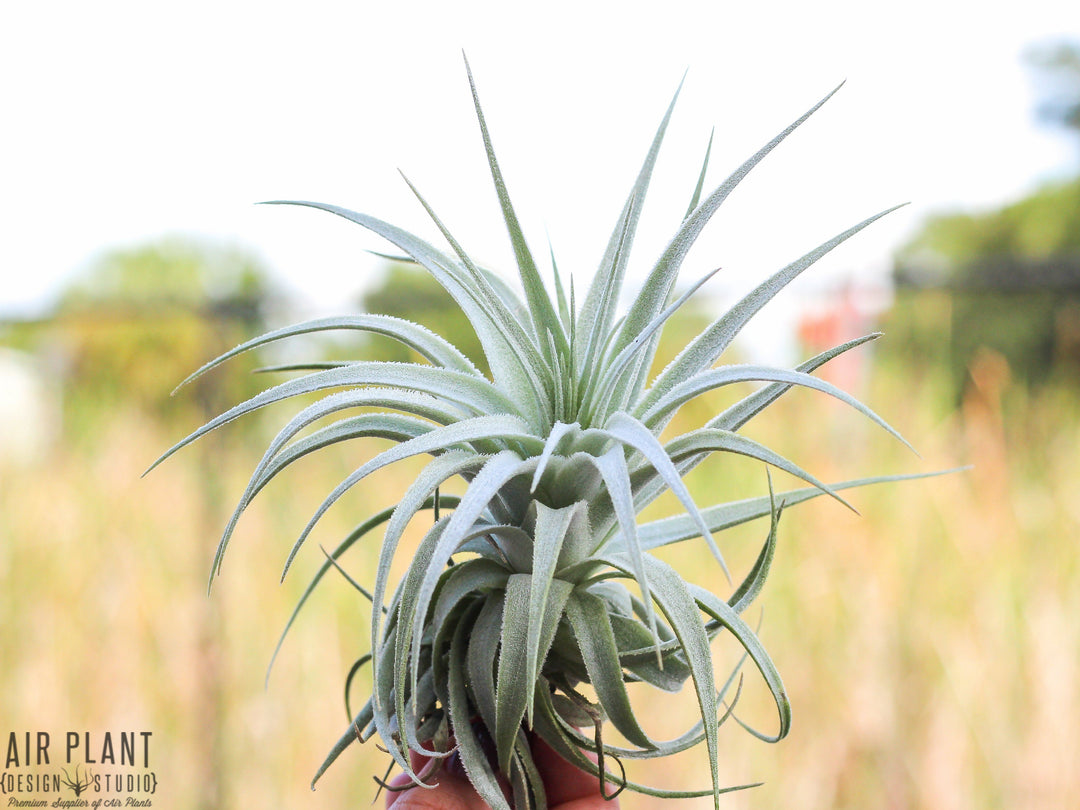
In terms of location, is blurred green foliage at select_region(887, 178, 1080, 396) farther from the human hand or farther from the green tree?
the human hand

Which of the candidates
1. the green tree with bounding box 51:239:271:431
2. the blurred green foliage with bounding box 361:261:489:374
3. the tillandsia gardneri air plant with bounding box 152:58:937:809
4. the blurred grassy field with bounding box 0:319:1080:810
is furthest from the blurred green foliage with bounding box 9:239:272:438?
the blurred green foliage with bounding box 361:261:489:374

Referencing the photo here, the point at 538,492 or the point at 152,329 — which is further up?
the point at 152,329

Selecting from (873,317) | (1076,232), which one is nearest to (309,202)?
(873,317)

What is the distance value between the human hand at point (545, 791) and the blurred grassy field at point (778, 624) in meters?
1.09

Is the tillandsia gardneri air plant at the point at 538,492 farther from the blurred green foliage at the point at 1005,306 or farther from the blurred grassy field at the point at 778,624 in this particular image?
the blurred green foliage at the point at 1005,306

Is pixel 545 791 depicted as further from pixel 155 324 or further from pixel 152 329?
pixel 152 329

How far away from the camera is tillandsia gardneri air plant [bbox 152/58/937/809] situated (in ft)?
1.34

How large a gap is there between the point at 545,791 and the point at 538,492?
20cm

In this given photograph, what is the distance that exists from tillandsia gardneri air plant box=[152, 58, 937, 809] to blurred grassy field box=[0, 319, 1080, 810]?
1.19m

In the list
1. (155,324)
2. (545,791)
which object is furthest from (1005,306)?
(545,791)

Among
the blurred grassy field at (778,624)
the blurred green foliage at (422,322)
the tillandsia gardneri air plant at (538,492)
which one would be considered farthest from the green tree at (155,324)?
the tillandsia gardneri air plant at (538,492)

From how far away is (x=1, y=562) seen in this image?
2178mm

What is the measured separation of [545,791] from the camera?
0.52 m

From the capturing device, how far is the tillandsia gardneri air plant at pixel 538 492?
41 cm
